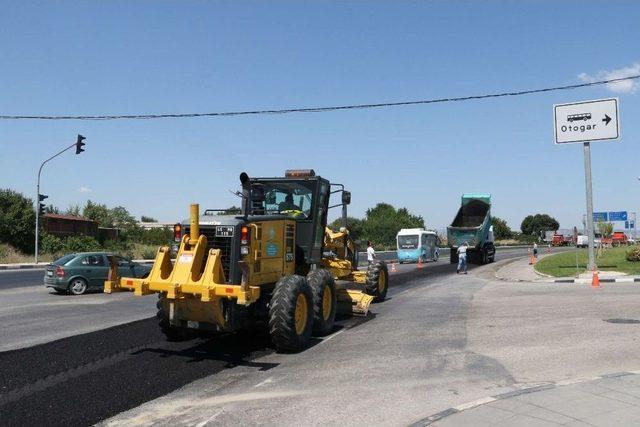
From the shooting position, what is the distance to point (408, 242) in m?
39.4

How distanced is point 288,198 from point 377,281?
491 centimetres

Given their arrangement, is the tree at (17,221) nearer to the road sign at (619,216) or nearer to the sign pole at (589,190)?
the sign pole at (589,190)

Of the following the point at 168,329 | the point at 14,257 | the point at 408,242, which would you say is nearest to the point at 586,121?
the point at 408,242

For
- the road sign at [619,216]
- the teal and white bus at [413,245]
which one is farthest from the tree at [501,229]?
the teal and white bus at [413,245]

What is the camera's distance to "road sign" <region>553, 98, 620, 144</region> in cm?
2417

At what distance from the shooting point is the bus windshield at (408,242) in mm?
39188

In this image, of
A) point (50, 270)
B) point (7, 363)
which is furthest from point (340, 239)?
point (50, 270)

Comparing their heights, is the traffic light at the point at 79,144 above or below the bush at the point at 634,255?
above

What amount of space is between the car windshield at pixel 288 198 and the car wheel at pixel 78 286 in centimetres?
1036

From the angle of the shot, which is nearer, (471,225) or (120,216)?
(471,225)

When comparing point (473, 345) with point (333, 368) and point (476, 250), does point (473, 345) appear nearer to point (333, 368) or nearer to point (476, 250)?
point (333, 368)

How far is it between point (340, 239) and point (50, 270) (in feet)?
33.5

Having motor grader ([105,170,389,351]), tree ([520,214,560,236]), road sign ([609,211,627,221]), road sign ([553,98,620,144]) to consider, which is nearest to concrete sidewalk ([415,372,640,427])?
motor grader ([105,170,389,351])

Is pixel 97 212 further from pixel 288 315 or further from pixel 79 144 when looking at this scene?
pixel 288 315
